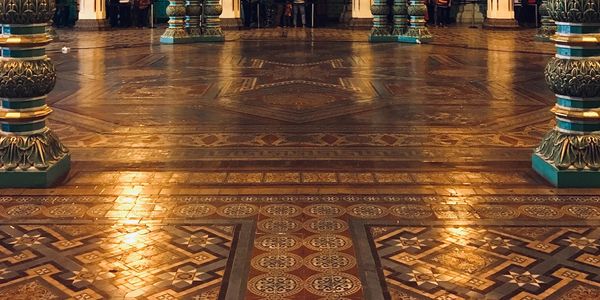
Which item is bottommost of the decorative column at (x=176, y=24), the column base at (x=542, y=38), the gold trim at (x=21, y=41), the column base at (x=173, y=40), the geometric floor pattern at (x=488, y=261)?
the geometric floor pattern at (x=488, y=261)

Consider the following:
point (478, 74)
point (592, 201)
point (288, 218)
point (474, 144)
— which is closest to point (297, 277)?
point (288, 218)

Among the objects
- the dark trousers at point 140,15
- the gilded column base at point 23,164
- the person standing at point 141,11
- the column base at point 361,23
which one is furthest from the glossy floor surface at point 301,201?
the dark trousers at point 140,15

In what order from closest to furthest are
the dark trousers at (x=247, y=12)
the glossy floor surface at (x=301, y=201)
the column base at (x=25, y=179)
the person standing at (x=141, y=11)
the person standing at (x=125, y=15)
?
the glossy floor surface at (x=301, y=201)
the column base at (x=25, y=179)
the person standing at (x=141, y=11)
the person standing at (x=125, y=15)
the dark trousers at (x=247, y=12)

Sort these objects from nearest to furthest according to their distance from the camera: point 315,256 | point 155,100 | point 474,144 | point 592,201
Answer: point 315,256 → point 592,201 → point 474,144 → point 155,100

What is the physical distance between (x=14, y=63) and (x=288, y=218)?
1701 millimetres

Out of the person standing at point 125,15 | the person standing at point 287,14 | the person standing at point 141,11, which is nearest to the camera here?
the person standing at point 141,11

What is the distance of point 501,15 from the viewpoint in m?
17.3

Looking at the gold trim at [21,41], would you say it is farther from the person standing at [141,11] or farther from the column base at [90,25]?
the person standing at [141,11]

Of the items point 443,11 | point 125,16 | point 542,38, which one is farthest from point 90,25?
point 542,38

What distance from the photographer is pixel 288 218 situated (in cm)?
340

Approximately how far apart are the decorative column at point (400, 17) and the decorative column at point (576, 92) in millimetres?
9760

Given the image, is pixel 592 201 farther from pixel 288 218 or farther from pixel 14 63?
A: pixel 14 63

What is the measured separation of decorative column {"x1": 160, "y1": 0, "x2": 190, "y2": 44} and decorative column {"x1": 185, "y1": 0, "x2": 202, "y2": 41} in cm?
22

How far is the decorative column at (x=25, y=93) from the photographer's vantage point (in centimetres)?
381
